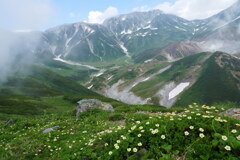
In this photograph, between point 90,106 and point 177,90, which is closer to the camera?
point 90,106

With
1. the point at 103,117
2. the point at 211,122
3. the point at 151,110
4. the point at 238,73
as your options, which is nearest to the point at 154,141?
the point at 211,122

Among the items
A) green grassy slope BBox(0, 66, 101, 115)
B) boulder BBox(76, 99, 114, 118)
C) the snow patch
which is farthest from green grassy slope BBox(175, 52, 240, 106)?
boulder BBox(76, 99, 114, 118)

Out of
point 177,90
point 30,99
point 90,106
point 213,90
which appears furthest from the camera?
point 177,90

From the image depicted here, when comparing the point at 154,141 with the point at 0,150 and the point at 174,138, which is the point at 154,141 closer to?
the point at 174,138

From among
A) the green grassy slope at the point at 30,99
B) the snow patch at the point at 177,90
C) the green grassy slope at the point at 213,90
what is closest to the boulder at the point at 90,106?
the green grassy slope at the point at 30,99

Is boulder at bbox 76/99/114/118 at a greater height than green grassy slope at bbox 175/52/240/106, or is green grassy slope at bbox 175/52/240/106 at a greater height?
green grassy slope at bbox 175/52/240/106

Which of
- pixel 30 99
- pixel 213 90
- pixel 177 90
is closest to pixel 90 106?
pixel 30 99

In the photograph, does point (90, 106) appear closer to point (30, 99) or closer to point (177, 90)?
point (30, 99)

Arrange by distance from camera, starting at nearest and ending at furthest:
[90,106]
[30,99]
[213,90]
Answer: [90,106] → [30,99] → [213,90]

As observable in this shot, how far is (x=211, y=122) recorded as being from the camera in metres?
6.88

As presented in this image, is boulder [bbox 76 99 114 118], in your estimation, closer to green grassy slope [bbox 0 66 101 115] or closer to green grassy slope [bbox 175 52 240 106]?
green grassy slope [bbox 0 66 101 115]

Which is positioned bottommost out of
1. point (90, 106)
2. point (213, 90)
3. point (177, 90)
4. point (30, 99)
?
point (90, 106)

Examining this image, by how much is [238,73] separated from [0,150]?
242 metres

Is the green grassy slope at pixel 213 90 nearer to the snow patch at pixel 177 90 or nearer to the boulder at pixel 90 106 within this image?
the snow patch at pixel 177 90
